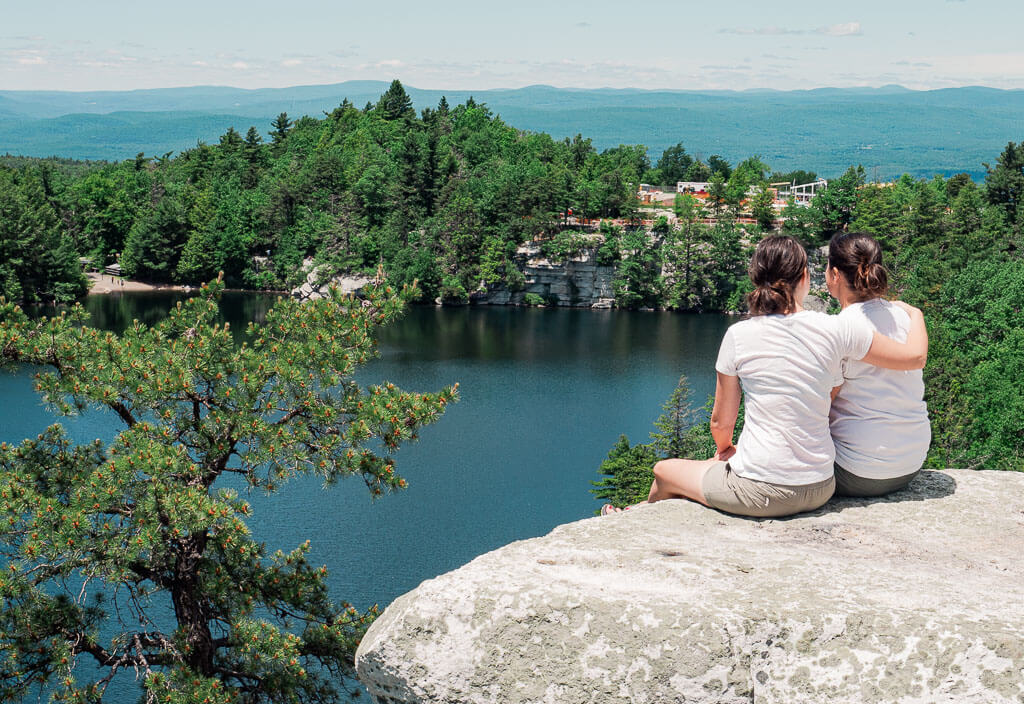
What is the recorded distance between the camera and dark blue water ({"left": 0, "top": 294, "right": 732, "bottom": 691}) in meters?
20.8

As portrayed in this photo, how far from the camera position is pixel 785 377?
4.41 m

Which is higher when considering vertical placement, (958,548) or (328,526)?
(958,548)

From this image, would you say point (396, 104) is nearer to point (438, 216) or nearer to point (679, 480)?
point (438, 216)

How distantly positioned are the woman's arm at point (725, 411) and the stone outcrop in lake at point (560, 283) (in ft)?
170

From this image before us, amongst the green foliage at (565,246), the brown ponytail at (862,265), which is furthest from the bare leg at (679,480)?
the green foliage at (565,246)

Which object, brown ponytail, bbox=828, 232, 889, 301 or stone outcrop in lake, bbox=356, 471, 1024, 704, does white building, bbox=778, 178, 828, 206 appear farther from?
stone outcrop in lake, bbox=356, 471, 1024, 704

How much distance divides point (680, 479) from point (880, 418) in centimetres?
98

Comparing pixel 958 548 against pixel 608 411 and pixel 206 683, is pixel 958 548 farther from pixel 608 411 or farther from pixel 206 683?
pixel 608 411

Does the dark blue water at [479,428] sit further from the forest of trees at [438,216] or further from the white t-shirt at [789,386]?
the white t-shirt at [789,386]

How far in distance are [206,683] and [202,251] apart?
55300 mm

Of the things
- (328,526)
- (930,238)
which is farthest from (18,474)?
(930,238)

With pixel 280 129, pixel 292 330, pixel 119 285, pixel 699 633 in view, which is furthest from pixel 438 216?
pixel 699 633

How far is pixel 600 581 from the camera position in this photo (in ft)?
12.0

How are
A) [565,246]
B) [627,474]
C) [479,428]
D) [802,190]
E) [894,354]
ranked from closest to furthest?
[894,354] < [627,474] < [479,428] < [565,246] < [802,190]
